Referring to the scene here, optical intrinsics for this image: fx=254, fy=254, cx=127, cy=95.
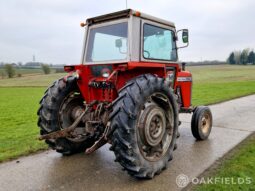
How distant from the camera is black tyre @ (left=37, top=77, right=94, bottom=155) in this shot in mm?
4020

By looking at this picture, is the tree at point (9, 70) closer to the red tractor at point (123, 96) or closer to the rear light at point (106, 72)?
the red tractor at point (123, 96)

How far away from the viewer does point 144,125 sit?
3.50m

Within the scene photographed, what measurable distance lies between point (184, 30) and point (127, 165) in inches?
110

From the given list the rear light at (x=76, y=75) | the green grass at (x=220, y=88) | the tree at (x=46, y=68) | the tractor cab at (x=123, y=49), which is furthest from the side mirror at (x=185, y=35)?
the tree at (x=46, y=68)

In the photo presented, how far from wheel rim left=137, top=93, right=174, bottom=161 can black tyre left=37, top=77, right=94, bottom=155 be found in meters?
1.36

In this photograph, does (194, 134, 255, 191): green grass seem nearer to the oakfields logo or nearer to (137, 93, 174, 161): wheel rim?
the oakfields logo

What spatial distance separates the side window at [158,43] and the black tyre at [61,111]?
132cm

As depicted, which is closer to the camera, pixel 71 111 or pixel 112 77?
pixel 112 77

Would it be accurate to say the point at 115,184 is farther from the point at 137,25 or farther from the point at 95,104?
the point at 137,25

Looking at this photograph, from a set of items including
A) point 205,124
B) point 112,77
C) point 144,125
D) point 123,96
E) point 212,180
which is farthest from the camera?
point 205,124

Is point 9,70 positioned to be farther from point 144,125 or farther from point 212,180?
point 212,180

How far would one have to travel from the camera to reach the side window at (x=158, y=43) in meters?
4.11

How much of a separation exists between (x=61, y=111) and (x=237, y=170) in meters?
2.85

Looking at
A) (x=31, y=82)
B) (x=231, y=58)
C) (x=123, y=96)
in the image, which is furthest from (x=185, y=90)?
(x=231, y=58)
